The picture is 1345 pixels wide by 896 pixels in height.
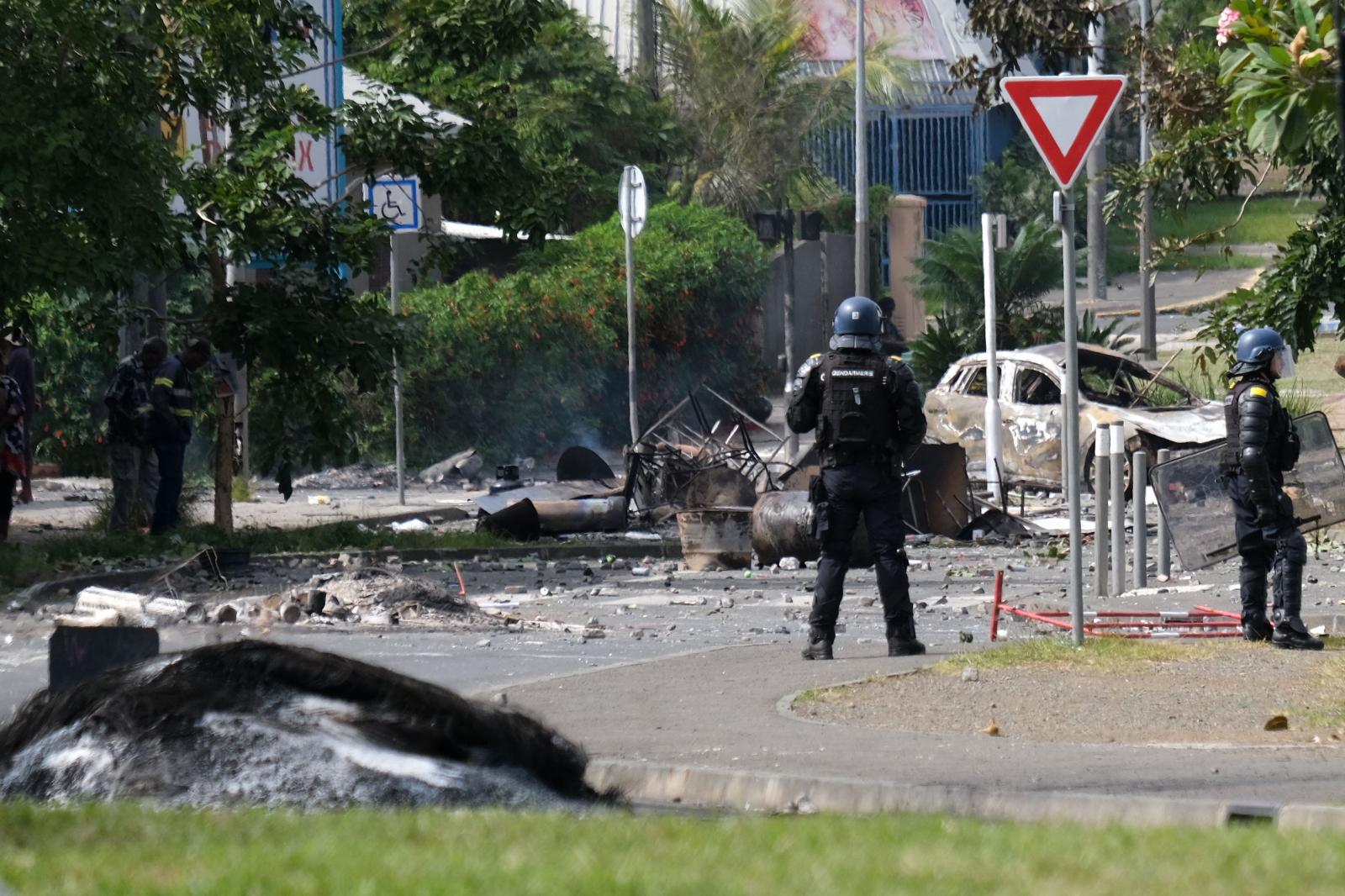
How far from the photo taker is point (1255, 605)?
10.3m

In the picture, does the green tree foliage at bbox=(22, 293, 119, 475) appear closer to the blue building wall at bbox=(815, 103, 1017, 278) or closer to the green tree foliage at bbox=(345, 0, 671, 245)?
the green tree foliage at bbox=(345, 0, 671, 245)

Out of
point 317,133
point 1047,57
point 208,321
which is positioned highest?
point 1047,57

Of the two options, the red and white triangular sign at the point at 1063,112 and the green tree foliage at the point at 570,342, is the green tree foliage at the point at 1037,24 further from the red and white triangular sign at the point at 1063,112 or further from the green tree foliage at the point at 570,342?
the red and white triangular sign at the point at 1063,112

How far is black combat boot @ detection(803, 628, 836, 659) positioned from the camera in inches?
393

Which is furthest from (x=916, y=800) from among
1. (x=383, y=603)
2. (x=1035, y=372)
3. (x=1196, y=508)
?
(x=1035, y=372)

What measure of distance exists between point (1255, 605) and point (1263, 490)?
61 cm

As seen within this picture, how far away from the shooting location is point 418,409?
25.4 m

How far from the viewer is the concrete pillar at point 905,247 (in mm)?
43875

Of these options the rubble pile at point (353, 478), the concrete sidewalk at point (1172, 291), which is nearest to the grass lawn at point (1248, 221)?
the concrete sidewalk at point (1172, 291)

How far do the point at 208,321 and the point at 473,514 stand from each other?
201 inches

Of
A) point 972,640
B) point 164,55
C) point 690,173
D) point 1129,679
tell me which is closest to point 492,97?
point 164,55

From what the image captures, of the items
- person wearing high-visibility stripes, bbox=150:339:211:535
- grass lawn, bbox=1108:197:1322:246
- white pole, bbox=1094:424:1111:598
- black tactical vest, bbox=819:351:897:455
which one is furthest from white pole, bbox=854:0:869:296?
grass lawn, bbox=1108:197:1322:246

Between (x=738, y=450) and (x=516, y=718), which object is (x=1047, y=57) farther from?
(x=516, y=718)

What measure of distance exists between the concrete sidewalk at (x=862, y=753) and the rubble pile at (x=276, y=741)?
0.58 meters
